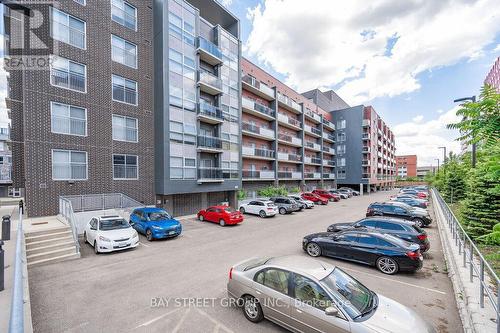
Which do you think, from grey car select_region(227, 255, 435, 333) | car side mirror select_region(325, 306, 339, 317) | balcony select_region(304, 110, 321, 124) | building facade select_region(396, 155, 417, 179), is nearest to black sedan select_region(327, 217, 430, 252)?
grey car select_region(227, 255, 435, 333)

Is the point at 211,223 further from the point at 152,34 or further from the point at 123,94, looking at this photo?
the point at 152,34

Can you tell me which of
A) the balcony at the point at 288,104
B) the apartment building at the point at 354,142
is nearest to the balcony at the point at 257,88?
the balcony at the point at 288,104

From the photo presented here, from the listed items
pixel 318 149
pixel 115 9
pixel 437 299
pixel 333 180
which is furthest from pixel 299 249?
pixel 333 180

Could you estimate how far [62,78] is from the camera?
48.1 ft

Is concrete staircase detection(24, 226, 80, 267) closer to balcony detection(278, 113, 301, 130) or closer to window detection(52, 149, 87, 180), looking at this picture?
window detection(52, 149, 87, 180)

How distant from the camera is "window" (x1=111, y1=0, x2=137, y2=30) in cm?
1738

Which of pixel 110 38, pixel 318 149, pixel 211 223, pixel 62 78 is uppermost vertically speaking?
pixel 110 38

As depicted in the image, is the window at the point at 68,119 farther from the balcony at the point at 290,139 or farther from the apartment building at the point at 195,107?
the balcony at the point at 290,139

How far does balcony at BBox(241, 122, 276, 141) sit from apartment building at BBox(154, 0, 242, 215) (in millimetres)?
2092

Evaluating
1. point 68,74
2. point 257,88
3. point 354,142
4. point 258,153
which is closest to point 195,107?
point 68,74

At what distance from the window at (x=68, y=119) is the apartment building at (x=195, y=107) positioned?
16.8ft

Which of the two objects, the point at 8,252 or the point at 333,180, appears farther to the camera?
the point at 333,180

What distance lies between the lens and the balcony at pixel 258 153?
26.4 m

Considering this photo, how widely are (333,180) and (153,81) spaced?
42348 millimetres
